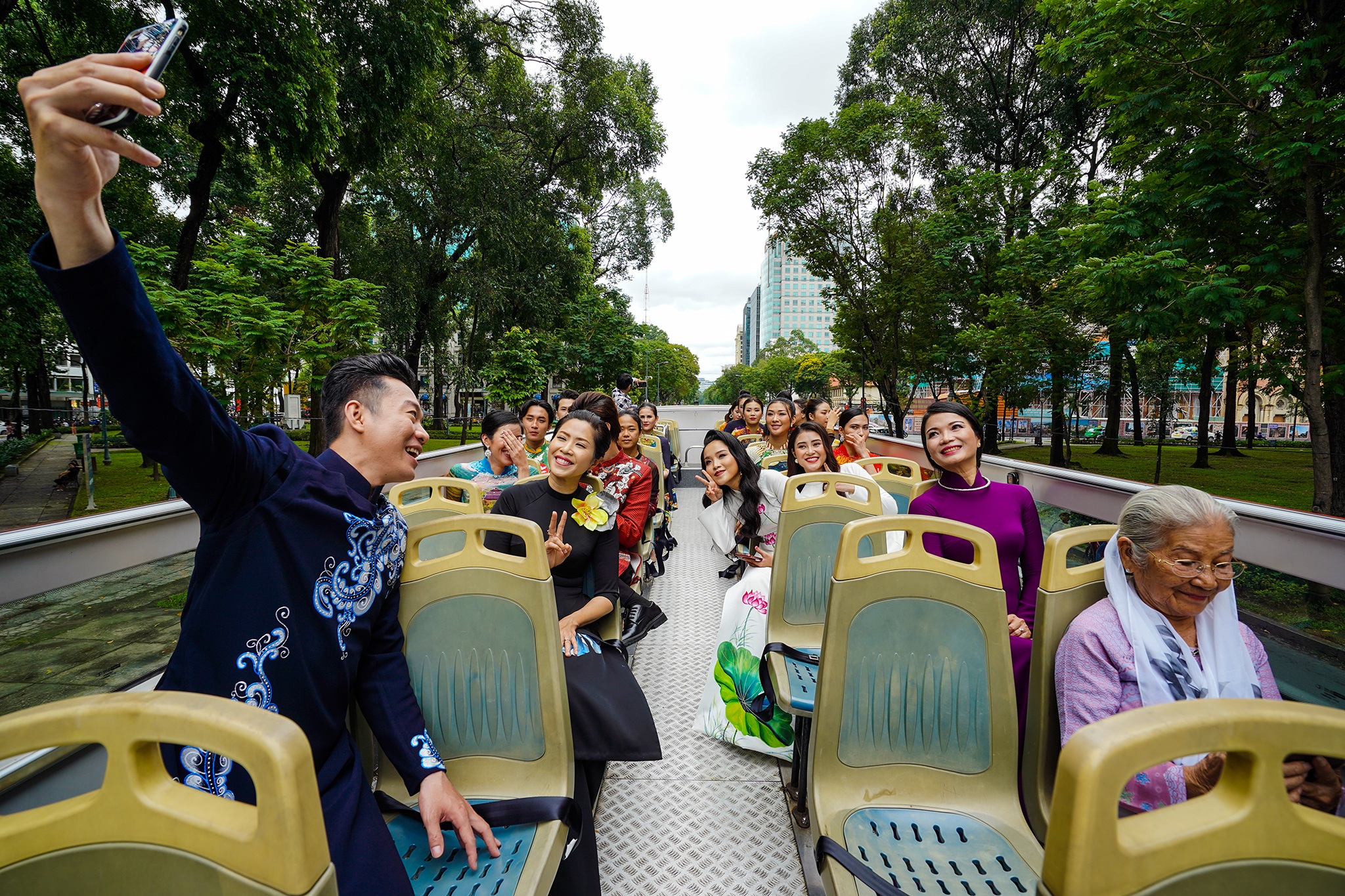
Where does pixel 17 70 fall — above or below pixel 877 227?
above

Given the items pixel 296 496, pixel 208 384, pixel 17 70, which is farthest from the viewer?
pixel 17 70

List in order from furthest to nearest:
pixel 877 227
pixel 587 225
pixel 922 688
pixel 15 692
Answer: pixel 587 225
pixel 877 227
pixel 15 692
pixel 922 688

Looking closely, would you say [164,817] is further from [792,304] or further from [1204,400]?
[792,304]

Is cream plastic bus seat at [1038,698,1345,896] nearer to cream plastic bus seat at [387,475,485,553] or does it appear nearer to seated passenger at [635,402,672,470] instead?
cream plastic bus seat at [387,475,485,553]

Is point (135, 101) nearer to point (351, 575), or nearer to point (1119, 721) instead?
point (351, 575)

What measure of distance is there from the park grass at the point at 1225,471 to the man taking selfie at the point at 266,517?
21.7ft

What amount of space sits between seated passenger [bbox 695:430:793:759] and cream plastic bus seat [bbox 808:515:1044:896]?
782mm

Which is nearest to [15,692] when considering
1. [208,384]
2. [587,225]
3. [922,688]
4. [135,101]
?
[135,101]

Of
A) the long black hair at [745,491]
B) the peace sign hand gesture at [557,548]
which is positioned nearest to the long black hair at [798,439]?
the long black hair at [745,491]

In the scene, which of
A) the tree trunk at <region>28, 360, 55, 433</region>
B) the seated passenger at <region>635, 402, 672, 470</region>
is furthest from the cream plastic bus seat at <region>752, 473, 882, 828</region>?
the tree trunk at <region>28, 360, 55, 433</region>

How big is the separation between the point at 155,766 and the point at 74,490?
31.6 feet

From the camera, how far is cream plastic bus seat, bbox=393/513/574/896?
137 cm

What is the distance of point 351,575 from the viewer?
115cm

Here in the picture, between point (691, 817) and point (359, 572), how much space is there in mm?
1485
